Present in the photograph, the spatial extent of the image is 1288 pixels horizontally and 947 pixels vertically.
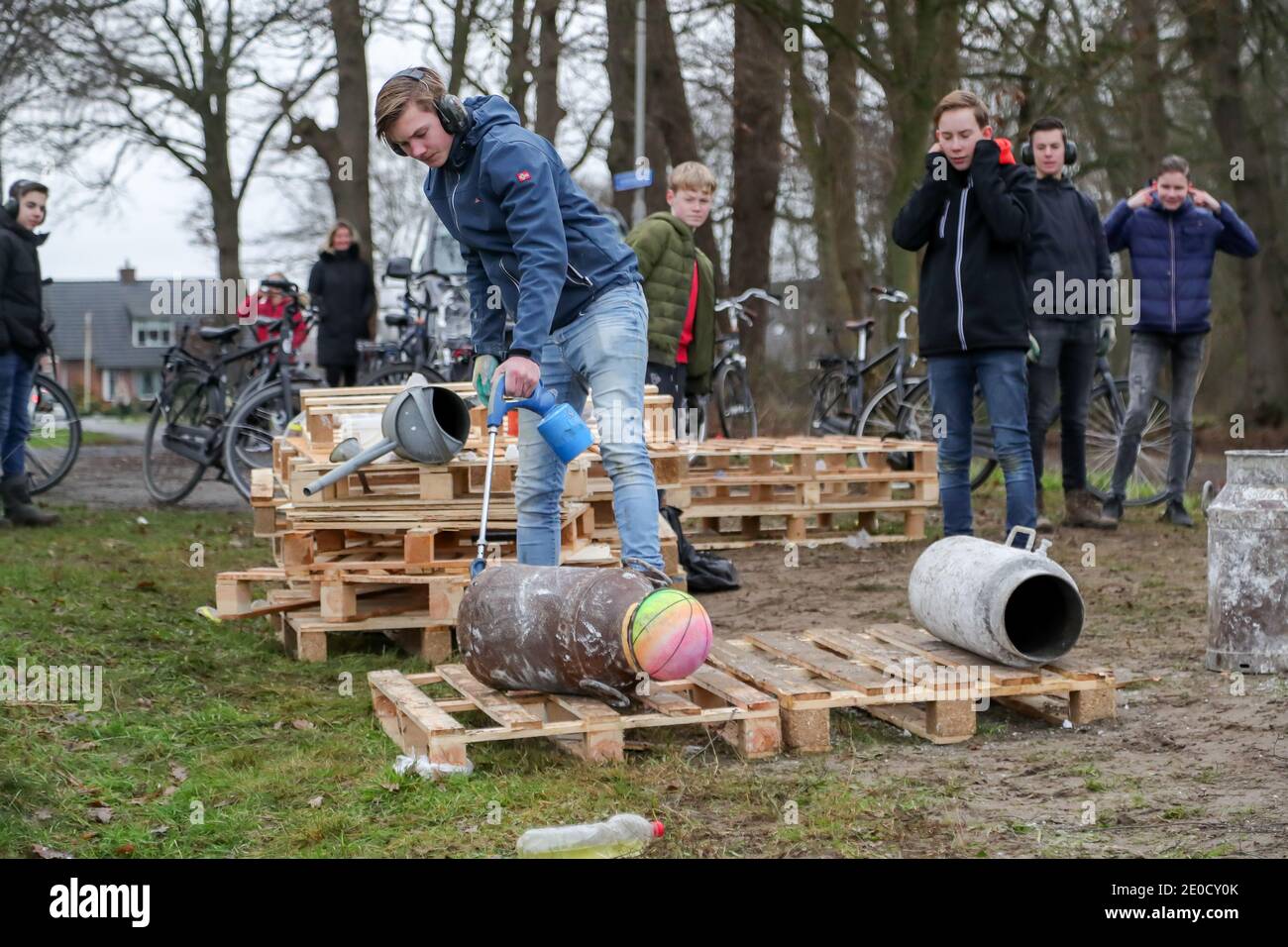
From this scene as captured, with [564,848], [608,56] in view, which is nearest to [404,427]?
[564,848]

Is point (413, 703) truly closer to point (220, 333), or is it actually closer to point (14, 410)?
point (14, 410)

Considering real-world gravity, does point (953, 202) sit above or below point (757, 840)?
above

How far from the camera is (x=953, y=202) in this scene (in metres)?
6.87

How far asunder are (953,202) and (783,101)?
36.9ft

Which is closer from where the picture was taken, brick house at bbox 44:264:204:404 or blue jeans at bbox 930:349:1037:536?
blue jeans at bbox 930:349:1037:536

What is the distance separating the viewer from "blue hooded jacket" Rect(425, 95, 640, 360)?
482cm

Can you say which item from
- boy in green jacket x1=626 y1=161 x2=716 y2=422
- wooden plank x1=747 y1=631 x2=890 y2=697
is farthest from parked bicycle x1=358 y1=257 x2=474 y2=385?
wooden plank x1=747 y1=631 x2=890 y2=697

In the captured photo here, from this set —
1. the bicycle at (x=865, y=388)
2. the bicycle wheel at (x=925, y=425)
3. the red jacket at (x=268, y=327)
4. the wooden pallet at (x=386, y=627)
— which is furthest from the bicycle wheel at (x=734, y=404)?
the wooden pallet at (x=386, y=627)

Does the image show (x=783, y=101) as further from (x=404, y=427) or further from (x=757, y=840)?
(x=757, y=840)

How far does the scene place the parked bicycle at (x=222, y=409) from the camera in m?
10.8

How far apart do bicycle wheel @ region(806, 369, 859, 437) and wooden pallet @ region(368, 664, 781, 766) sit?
716 cm

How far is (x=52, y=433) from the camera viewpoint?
1164 cm

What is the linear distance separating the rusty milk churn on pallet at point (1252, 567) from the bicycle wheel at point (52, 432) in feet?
29.5

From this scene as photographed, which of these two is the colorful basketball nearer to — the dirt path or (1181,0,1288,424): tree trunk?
the dirt path
